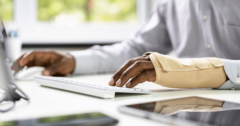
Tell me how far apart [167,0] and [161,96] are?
90 centimetres

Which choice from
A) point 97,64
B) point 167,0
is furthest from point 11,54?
point 167,0

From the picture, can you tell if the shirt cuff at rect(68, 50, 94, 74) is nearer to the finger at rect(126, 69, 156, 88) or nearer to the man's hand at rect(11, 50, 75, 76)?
the man's hand at rect(11, 50, 75, 76)

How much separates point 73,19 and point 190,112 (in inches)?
68.4

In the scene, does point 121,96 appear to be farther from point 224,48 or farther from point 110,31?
point 110,31

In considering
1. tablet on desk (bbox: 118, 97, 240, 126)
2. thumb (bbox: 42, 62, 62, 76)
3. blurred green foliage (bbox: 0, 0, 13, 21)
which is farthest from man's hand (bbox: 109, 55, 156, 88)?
blurred green foliage (bbox: 0, 0, 13, 21)

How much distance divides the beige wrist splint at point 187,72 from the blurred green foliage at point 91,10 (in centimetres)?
143

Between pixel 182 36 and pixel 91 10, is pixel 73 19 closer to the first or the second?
pixel 91 10

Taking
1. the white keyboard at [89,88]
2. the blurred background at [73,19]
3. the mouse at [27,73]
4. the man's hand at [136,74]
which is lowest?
the mouse at [27,73]

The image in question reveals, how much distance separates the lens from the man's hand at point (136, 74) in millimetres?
642

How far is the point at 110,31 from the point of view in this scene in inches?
84.5

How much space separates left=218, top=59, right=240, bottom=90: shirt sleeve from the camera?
0.75 metres

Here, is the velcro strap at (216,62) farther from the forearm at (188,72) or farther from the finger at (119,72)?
the finger at (119,72)

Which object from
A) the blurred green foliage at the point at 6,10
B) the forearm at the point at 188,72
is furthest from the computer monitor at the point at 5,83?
the blurred green foliage at the point at 6,10

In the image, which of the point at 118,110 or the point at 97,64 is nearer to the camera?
the point at 118,110
